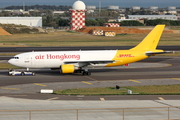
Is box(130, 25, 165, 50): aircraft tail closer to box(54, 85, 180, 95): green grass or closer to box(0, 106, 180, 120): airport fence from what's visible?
box(54, 85, 180, 95): green grass

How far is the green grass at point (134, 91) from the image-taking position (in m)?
39.7

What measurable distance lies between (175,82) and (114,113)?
20.6 m

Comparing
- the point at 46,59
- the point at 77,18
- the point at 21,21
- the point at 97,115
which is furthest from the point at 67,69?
the point at 21,21

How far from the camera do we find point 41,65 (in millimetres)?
52406

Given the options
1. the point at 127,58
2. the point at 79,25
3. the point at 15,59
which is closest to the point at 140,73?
the point at 127,58

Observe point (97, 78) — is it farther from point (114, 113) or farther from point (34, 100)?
point (114, 113)

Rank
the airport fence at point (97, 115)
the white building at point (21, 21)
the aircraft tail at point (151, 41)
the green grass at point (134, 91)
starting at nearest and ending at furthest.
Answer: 1. the airport fence at point (97, 115)
2. the green grass at point (134, 91)
3. the aircraft tail at point (151, 41)
4. the white building at point (21, 21)

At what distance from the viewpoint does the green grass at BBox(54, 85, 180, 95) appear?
3966cm

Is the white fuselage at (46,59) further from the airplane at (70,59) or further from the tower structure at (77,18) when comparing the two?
the tower structure at (77,18)

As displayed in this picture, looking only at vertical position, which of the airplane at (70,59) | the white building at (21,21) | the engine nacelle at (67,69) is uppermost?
the airplane at (70,59)

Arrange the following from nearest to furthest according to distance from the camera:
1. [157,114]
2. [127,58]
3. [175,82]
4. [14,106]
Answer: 1. [157,114]
2. [14,106]
3. [175,82]
4. [127,58]

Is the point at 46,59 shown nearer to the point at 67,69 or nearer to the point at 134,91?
the point at 67,69

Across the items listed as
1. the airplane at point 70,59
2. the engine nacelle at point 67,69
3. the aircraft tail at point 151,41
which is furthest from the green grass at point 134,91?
the aircraft tail at point 151,41

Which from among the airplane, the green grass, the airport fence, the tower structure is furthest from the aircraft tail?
the tower structure
